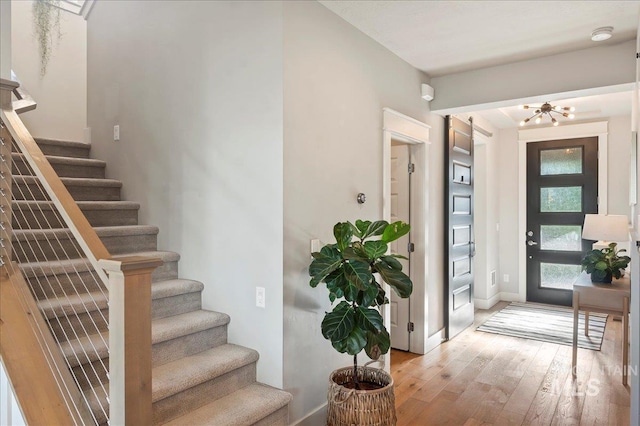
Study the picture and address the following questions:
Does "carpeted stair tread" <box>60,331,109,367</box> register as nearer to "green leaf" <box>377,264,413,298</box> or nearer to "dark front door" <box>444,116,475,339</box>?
"green leaf" <box>377,264,413,298</box>

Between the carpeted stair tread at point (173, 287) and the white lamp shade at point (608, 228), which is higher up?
the white lamp shade at point (608, 228)

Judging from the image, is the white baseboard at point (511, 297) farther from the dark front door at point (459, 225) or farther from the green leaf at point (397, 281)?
the green leaf at point (397, 281)

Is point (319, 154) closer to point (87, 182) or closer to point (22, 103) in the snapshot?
point (87, 182)

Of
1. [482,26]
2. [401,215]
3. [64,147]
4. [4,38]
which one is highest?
[482,26]

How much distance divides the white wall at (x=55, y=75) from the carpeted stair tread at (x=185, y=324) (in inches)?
107

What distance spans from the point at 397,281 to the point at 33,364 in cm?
183

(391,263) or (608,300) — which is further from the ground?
(391,263)

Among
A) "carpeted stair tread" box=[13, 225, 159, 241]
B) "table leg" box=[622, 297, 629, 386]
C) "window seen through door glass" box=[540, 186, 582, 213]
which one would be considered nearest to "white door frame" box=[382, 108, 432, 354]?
"table leg" box=[622, 297, 629, 386]

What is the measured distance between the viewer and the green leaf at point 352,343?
2252 millimetres

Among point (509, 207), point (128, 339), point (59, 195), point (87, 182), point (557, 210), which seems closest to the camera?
point (128, 339)

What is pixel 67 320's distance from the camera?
208 cm

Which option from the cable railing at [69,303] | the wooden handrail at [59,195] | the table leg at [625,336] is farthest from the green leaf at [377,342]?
the table leg at [625,336]

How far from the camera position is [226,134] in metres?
2.70

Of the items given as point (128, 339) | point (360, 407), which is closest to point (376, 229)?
point (360, 407)
